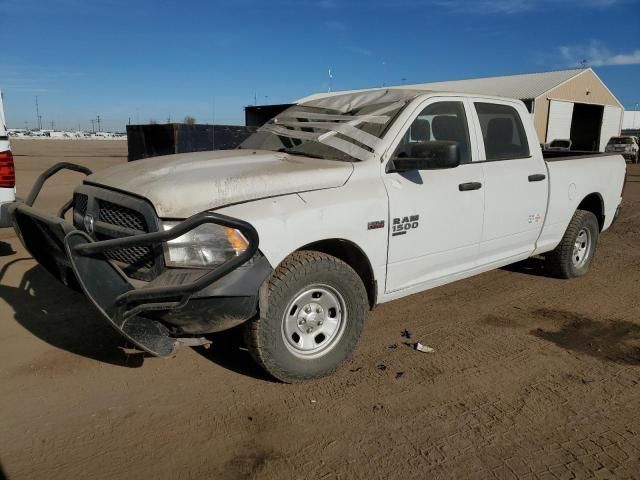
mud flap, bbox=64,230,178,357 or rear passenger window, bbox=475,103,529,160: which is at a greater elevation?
rear passenger window, bbox=475,103,529,160

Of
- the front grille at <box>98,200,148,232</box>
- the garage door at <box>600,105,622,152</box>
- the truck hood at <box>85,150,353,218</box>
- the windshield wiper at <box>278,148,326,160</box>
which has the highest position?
the garage door at <box>600,105,622,152</box>

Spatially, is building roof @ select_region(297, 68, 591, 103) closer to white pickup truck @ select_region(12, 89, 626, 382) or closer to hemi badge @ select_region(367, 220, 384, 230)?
white pickup truck @ select_region(12, 89, 626, 382)

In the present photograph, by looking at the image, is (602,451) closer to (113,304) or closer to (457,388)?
(457,388)

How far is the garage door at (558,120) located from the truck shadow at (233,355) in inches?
1394

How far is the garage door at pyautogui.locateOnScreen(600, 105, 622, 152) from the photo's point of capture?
4075 centimetres

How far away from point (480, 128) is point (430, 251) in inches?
52.3

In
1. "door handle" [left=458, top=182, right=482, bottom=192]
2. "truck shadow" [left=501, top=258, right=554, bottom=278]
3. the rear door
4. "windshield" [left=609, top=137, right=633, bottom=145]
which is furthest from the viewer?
"windshield" [left=609, top=137, right=633, bottom=145]

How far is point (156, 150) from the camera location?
10.9 meters

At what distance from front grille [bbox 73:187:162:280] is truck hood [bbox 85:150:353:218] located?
81mm

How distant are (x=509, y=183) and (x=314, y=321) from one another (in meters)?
2.35

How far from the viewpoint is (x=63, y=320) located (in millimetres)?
4598

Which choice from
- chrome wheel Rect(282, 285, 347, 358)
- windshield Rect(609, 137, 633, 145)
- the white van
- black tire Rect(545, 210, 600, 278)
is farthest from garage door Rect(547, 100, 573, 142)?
chrome wheel Rect(282, 285, 347, 358)

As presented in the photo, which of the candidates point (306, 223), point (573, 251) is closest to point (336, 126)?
point (306, 223)

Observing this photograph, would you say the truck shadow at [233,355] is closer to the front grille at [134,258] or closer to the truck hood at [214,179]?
the front grille at [134,258]
